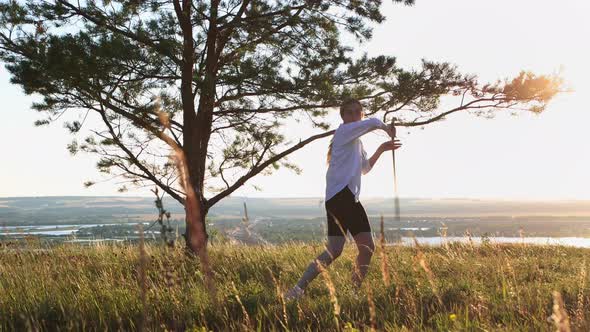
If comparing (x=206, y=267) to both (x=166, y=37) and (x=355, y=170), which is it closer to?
(x=355, y=170)

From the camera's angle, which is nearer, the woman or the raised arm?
the raised arm

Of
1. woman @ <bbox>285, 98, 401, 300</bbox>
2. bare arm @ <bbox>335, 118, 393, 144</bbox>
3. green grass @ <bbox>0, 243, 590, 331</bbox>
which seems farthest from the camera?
woman @ <bbox>285, 98, 401, 300</bbox>

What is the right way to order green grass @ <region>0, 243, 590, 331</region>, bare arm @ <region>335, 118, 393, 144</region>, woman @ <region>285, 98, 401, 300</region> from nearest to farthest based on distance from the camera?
green grass @ <region>0, 243, 590, 331</region>
bare arm @ <region>335, 118, 393, 144</region>
woman @ <region>285, 98, 401, 300</region>

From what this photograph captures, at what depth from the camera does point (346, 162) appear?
4.50 m

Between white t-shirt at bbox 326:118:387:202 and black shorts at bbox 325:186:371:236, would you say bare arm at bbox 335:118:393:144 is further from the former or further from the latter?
black shorts at bbox 325:186:371:236

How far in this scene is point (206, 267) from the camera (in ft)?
5.34

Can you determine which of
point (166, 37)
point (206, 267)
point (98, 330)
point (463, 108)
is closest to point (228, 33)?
point (166, 37)

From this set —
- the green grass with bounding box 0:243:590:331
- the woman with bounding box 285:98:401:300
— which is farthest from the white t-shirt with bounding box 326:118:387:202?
the green grass with bounding box 0:243:590:331

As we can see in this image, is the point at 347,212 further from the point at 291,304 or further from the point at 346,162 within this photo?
the point at 291,304

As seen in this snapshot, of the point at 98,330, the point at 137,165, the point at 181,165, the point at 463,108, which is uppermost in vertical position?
the point at 463,108

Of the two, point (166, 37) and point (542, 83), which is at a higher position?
point (166, 37)

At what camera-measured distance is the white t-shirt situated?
4.42 meters

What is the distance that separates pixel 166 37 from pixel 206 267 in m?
6.32

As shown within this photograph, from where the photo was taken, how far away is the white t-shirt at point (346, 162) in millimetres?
4418
